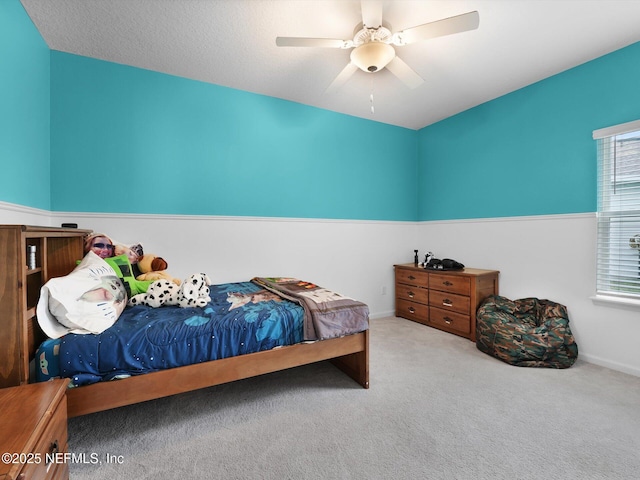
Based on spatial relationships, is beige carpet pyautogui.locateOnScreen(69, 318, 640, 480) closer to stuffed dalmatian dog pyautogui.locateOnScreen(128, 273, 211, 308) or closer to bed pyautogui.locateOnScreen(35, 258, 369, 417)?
bed pyautogui.locateOnScreen(35, 258, 369, 417)

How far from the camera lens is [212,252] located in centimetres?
281

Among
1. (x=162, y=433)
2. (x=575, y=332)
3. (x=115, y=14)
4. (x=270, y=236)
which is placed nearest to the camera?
(x=162, y=433)

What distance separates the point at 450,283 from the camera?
3.11 m

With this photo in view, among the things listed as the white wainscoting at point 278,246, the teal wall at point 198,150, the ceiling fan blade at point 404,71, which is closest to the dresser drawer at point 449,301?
the white wainscoting at point 278,246

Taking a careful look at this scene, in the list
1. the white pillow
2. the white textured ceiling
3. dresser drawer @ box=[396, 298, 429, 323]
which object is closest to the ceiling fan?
the white textured ceiling

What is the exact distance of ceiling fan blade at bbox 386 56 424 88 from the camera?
6.68ft

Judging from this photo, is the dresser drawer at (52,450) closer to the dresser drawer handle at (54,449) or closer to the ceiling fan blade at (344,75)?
the dresser drawer handle at (54,449)

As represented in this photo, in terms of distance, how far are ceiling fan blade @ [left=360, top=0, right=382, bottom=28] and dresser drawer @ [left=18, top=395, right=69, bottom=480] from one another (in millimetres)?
2373

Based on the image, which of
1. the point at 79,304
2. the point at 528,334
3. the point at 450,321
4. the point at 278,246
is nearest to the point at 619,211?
Answer: the point at 528,334

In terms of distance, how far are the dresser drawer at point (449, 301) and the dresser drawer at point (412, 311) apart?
159 mm

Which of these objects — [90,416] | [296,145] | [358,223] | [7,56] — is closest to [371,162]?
[358,223]

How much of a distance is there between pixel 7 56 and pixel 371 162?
328 cm

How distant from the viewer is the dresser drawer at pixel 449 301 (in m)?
2.95

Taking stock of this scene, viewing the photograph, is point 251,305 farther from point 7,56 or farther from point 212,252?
point 7,56
